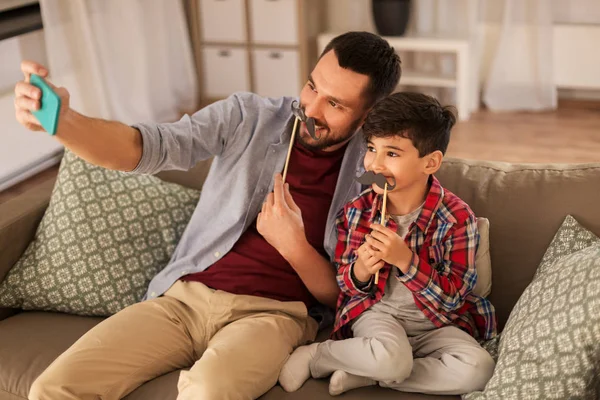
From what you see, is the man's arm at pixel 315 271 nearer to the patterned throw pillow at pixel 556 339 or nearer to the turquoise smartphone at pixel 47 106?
the patterned throw pillow at pixel 556 339

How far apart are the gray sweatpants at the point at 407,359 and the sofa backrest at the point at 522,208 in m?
0.25

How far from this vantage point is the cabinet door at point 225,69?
517 cm

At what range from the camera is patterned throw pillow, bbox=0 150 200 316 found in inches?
84.8

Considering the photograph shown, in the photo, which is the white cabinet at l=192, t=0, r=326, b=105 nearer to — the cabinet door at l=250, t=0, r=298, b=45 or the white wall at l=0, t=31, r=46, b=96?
the cabinet door at l=250, t=0, r=298, b=45

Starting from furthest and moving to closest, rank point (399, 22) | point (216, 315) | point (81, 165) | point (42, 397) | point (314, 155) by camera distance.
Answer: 1. point (399, 22)
2. point (81, 165)
3. point (314, 155)
4. point (216, 315)
5. point (42, 397)

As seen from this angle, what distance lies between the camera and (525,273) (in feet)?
6.66

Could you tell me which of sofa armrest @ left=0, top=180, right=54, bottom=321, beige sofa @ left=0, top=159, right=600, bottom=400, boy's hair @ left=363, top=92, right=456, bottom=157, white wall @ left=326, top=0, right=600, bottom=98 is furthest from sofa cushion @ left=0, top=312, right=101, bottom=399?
white wall @ left=326, top=0, right=600, bottom=98

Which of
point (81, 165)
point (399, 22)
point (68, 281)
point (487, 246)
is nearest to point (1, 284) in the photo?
point (68, 281)

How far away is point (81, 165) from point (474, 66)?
128 inches

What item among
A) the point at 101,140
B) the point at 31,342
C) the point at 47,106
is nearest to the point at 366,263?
the point at 101,140

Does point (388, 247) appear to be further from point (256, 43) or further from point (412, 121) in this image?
point (256, 43)

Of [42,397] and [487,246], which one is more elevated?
[487,246]

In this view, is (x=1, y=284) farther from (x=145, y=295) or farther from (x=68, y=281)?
(x=145, y=295)

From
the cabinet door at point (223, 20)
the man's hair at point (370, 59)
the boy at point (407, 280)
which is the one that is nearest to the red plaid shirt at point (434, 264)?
the boy at point (407, 280)
